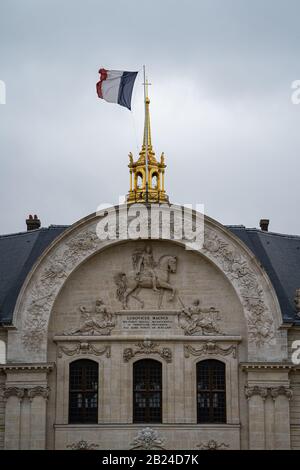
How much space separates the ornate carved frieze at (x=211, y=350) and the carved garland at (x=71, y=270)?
101cm

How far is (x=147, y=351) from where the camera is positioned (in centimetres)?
5294

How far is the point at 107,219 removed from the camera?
53.8 meters

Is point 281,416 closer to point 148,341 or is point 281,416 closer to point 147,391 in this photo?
point 147,391

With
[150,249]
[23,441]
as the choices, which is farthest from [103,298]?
[23,441]

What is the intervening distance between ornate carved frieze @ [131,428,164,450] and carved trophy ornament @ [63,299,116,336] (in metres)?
4.37

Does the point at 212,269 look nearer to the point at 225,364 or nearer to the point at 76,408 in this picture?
the point at 225,364

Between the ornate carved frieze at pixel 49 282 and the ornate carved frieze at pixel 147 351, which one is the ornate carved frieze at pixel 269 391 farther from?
the ornate carved frieze at pixel 49 282

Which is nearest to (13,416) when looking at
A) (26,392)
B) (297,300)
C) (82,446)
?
(26,392)

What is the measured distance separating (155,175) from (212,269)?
9106 mm

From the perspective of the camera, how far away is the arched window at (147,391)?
52656 millimetres

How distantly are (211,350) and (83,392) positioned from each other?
18.1 feet
